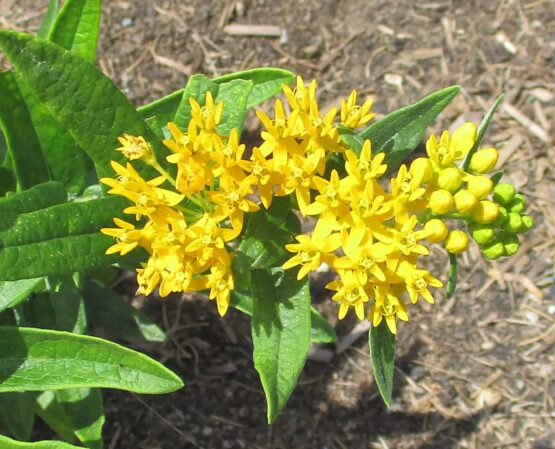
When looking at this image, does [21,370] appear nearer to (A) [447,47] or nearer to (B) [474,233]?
(B) [474,233]

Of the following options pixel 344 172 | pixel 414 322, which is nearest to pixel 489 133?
pixel 414 322

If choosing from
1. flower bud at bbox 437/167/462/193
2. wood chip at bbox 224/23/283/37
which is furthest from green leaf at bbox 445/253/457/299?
wood chip at bbox 224/23/283/37

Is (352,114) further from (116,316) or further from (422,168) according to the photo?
(116,316)

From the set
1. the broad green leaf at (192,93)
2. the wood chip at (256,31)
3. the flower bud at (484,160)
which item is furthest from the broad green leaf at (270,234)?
the wood chip at (256,31)

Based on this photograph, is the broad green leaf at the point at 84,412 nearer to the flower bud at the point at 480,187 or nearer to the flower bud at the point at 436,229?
the flower bud at the point at 436,229

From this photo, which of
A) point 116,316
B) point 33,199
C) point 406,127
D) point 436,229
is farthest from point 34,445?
point 406,127

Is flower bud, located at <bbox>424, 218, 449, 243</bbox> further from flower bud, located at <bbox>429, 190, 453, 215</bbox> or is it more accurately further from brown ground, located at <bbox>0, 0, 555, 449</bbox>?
brown ground, located at <bbox>0, 0, 555, 449</bbox>

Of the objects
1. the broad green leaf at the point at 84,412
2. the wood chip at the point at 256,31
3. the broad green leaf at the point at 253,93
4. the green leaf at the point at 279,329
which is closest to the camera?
the green leaf at the point at 279,329

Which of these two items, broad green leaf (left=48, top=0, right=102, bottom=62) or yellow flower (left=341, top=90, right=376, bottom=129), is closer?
yellow flower (left=341, top=90, right=376, bottom=129)
